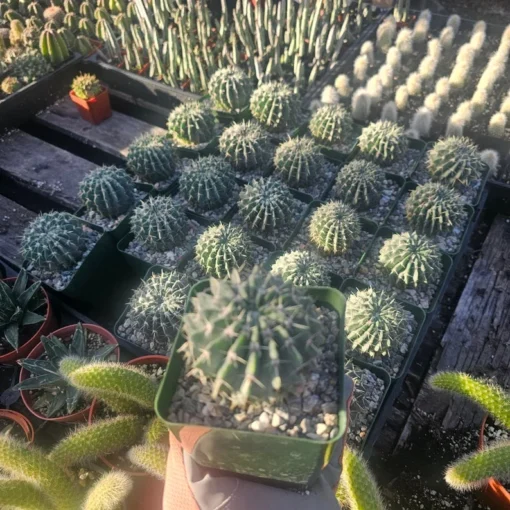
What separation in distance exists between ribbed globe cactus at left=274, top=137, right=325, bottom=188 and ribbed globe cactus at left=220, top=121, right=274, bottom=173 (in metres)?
0.21

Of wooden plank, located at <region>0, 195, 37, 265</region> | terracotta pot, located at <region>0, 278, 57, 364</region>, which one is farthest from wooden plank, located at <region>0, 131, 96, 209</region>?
terracotta pot, located at <region>0, 278, 57, 364</region>

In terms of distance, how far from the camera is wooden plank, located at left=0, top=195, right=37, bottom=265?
12.6 feet

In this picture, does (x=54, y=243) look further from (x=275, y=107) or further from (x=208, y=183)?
(x=275, y=107)

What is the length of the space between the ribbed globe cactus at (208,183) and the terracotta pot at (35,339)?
129 cm

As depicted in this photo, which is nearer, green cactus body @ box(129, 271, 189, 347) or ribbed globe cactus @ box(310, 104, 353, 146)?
green cactus body @ box(129, 271, 189, 347)

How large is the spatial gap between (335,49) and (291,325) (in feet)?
15.5

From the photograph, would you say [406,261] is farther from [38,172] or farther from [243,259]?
[38,172]

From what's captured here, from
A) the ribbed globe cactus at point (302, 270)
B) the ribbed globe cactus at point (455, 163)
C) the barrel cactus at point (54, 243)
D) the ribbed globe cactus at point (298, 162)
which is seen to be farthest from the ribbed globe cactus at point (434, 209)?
the barrel cactus at point (54, 243)

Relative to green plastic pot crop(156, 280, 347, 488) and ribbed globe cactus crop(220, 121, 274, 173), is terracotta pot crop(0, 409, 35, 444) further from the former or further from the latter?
ribbed globe cactus crop(220, 121, 274, 173)

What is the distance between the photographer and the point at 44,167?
455cm

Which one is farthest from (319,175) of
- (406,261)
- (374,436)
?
(374,436)

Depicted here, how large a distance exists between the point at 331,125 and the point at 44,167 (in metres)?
2.74

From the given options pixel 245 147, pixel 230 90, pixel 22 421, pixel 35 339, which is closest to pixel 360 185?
pixel 245 147

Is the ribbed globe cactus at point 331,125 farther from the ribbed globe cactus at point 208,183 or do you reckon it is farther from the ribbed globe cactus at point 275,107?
the ribbed globe cactus at point 208,183
